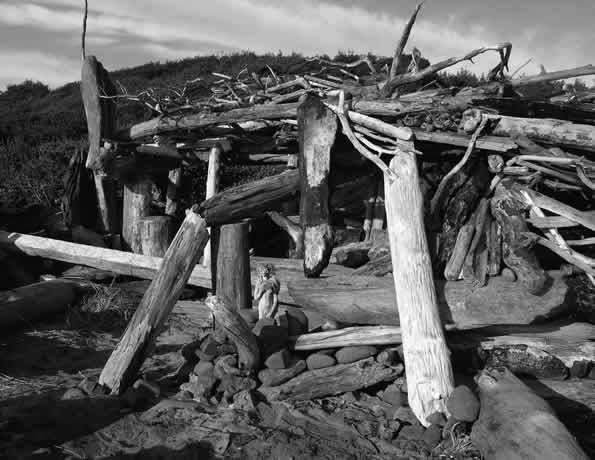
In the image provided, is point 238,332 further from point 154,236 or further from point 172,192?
point 172,192

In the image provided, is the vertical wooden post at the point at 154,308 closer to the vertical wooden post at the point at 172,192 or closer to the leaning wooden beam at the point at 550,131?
the leaning wooden beam at the point at 550,131

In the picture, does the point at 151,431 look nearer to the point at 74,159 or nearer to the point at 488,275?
the point at 488,275

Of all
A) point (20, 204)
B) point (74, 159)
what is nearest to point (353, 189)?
point (74, 159)

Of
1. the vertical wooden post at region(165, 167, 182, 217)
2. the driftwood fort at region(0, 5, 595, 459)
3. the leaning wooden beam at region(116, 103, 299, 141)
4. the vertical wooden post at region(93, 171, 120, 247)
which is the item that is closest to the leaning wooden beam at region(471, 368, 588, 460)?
the driftwood fort at region(0, 5, 595, 459)

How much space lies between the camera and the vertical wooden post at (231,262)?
6465 mm

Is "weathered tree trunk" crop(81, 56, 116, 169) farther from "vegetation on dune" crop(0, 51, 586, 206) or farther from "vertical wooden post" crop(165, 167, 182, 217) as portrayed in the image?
"vertical wooden post" crop(165, 167, 182, 217)

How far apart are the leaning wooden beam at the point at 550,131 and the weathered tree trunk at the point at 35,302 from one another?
6.30m

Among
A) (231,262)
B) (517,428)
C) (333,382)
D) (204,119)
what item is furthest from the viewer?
(204,119)

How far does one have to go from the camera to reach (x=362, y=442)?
4602mm

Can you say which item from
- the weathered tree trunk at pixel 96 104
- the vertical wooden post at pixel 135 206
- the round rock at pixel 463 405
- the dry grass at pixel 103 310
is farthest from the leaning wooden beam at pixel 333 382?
the vertical wooden post at pixel 135 206

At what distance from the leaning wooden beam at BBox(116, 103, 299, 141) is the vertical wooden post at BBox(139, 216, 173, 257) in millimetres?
1556

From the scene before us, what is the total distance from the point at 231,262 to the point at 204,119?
2470 mm

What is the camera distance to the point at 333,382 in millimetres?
5293

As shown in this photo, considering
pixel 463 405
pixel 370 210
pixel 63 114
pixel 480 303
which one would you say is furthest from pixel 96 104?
pixel 63 114
